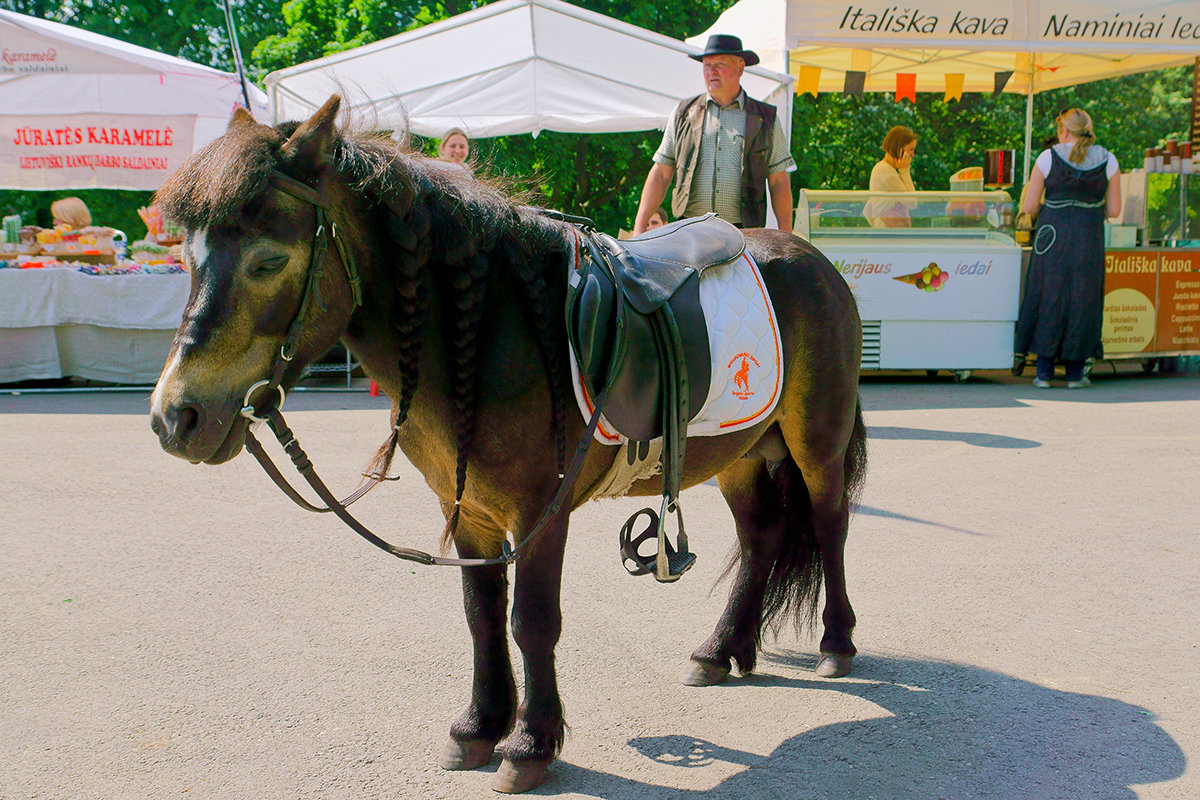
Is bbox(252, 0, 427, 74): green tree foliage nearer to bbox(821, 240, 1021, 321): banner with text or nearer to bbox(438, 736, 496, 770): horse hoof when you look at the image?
bbox(821, 240, 1021, 321): banner with text

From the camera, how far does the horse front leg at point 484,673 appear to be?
2.69 metres

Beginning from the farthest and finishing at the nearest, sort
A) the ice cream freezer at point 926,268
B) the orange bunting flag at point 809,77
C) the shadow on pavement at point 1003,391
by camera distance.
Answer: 1. the orange bunting flag at point 809,77
2. the ice cream freezer at point 926,268
3. the shadow on pavement at point 1003,391

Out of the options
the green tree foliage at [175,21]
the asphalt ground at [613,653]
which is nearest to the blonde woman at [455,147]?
the asphalt ground at [613,653]

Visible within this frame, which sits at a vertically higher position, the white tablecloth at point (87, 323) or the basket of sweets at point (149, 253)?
the basket of sweets at point (149, 253)

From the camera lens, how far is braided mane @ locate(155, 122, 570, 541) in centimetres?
202

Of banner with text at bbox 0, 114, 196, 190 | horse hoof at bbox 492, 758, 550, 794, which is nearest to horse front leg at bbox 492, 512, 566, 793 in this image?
horse hoof at bbox 492, 758, 550, 794

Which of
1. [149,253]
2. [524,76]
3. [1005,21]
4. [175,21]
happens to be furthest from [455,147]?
[175,21]

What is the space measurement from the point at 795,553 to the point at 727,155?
222cm

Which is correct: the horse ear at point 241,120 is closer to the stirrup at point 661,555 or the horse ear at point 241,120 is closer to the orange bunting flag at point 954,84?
the stirrup at point 661,555

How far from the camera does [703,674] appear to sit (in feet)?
10.6

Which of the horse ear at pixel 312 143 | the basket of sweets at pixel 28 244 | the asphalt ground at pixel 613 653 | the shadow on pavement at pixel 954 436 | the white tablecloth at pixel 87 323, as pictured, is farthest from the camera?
the basket of sweets at pixel 28 244

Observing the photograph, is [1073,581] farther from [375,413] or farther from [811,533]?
[375,413]

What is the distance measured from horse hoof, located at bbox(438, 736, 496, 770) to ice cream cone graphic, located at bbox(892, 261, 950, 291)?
7676mm

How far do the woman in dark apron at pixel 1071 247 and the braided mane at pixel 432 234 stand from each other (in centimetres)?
787
